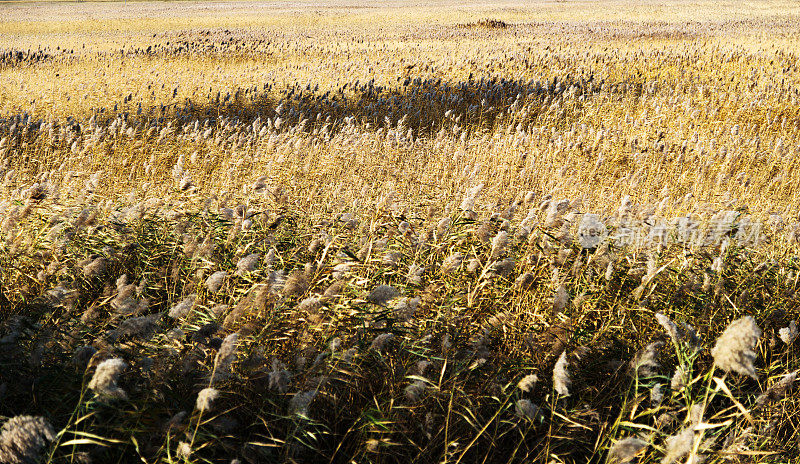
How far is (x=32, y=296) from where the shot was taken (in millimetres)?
2537

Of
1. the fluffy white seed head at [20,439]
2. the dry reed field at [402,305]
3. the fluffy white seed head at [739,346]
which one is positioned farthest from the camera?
the dry reed field at [402,305]

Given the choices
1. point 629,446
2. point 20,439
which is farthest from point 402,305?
point 20,439

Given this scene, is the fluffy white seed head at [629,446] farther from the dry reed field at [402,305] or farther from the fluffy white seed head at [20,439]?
the fluffy white seed head at [20,439]

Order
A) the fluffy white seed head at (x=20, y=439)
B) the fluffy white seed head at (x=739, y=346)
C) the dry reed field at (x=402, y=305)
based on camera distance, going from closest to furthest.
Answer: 1. the fluffy white seed head at (x=20, y=439)
2. the fluffy white seed head at (x=739, y=346)
3. the dry reed field at (x=402, y=305)

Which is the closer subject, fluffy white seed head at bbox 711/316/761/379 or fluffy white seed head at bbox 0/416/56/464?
fluffy white seed head at bbox 0/416/56/464

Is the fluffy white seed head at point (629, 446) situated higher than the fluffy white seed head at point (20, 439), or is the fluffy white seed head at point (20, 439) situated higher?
the fluffy white seed head at point (20, 439)

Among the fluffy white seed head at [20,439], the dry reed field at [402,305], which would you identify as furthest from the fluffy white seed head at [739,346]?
the fluffy white seed head at [20,439]

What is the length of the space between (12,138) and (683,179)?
23.5ft

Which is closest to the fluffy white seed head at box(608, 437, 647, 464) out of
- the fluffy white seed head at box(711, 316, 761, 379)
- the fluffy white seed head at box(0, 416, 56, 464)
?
the fluffy white seed head at box(711, 316, 761, 379)

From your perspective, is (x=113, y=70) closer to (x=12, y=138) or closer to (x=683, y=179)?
Answer: (x=12, y=138)

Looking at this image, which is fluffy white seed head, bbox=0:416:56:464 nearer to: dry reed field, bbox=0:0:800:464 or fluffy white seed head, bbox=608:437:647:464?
dry reed field, bbox=0:0:800:464

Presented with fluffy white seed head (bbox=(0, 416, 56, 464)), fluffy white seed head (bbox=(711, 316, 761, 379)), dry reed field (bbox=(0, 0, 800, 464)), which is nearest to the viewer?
fluffy white seed head (bbox=(0, 416, 56, 464))

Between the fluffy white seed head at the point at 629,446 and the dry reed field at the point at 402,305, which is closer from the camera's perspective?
the fluffy white seed head at the point at 629,446

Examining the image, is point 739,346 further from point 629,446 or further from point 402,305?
point 402,305
